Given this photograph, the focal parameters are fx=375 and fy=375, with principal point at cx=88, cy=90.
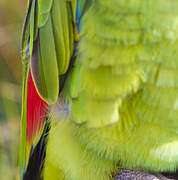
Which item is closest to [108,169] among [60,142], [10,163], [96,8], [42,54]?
[60,142]

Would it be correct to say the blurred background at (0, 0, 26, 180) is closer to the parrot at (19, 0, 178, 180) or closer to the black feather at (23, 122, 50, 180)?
the black feather at (23, 122, 50, 180)

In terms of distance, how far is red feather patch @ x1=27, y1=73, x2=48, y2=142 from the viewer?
1626 millimetres

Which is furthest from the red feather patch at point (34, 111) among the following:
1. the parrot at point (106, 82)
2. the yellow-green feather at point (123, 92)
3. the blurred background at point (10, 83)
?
the blurred background at point (10, 83)

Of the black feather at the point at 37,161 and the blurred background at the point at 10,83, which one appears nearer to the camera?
the black feather at the point at 37,161

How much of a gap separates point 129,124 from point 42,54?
1.44ft

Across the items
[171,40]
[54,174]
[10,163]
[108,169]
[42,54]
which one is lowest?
[10,163]

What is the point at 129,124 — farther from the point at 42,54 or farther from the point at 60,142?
the point at 42,54

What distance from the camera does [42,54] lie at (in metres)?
1.49

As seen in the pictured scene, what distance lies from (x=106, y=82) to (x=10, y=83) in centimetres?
207

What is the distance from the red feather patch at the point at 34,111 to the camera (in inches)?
64.0

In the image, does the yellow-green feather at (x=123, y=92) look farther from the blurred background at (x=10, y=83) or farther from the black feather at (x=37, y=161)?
the blurred background at (x=10, y=83)

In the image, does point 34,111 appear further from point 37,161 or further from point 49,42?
point 49,42

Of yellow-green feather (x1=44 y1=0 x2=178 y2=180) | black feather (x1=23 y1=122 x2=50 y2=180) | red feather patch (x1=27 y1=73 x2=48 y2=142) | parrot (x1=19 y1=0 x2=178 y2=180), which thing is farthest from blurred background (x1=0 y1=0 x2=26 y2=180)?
yellow-green feather (x1=44 y1=0 x2=178 y2=180)

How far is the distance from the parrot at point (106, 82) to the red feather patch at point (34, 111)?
1 centimetres
